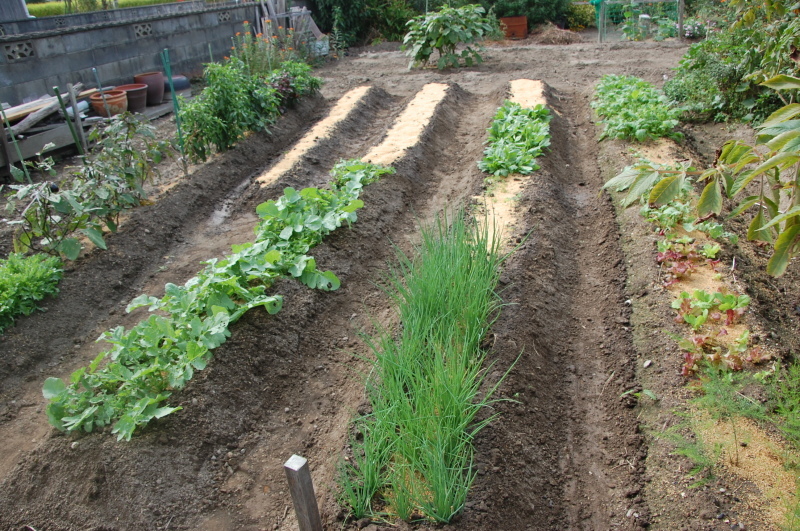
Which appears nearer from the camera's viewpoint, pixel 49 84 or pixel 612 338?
pixel 612 338

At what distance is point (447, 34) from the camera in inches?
454

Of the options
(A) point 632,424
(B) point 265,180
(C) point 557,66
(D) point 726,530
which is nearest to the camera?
(D) point 726,530

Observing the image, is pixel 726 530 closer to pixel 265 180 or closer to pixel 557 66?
pixel 265 180

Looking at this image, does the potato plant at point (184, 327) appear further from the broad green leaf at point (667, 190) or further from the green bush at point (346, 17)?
the green bush at point (346, 17)

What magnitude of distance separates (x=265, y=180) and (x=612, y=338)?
408 centimetres

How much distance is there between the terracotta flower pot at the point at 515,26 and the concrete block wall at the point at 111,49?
21.7 feet

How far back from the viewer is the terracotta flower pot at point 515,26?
1522 cm

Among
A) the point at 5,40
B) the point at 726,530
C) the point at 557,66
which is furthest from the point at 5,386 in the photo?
the point at 557,66

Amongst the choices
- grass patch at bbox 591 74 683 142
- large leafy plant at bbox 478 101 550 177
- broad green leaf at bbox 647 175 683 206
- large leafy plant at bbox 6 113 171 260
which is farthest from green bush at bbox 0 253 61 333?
grass patch at bbox 591 74 683 142

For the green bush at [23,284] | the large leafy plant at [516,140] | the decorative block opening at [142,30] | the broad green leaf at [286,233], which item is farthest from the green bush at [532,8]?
the green bush at [23,284]

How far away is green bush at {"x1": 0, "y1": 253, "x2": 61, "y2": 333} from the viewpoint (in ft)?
13.6

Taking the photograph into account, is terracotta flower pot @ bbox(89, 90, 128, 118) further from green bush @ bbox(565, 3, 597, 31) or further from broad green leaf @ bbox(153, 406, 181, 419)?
green bush @ bbox(565, 3, 597, 31)

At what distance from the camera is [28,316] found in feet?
14.0

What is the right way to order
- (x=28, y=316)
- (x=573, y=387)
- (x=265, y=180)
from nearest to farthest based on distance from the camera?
(x=573, y=387), (x=28, y=316), (x=265, y=180)
